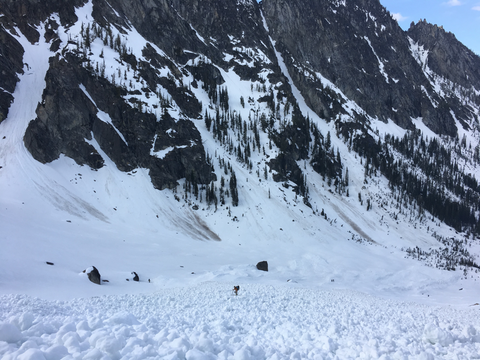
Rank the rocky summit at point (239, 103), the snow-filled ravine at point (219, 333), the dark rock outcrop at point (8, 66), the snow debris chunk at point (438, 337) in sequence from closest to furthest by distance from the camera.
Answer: the snow-filled ravine at point (219, 333) < the snow debris chunk at point (438, 337) < the dark rock outcrop at point (8, 66) < the rocky summit at point (239, 103)

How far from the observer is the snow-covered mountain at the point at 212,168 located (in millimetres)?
28922

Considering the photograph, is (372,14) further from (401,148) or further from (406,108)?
(401,148)

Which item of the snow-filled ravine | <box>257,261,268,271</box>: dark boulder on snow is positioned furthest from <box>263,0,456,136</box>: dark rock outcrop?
the snow-filled ravine

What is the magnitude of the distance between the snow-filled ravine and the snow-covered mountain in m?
0.22

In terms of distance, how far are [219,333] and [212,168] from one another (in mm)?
57906

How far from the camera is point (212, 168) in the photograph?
214ft

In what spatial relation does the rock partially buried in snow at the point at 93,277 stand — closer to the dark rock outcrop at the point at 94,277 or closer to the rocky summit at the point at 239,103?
the dark rock outcrop at the point at 94,277

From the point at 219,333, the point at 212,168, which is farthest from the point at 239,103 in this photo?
the point at 219,333

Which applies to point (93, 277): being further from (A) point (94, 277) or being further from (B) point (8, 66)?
(B) point (8, 66)

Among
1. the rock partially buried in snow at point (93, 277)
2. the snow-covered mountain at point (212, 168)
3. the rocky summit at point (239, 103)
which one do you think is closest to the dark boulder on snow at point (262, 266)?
the snow-covered mountain at point (212, 168)

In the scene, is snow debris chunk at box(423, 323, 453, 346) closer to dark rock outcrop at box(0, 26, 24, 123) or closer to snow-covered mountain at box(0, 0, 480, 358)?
snow-covered mountain at box(0, 0, 480, 358)

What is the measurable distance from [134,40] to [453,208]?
12837 centimetres

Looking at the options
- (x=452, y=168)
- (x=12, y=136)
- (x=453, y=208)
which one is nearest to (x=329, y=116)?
(x=453, y=208)

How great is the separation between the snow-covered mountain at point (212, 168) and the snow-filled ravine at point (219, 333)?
8.5 inches
